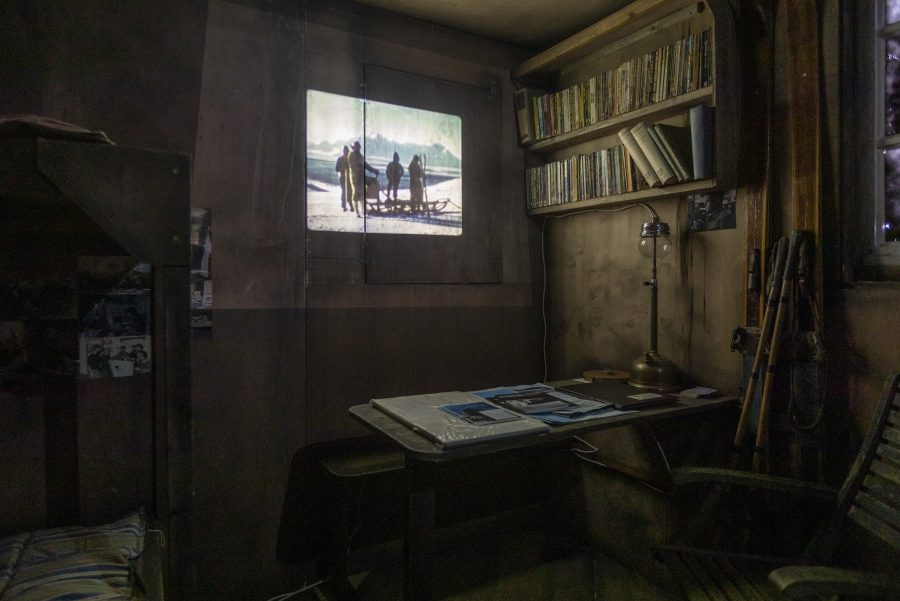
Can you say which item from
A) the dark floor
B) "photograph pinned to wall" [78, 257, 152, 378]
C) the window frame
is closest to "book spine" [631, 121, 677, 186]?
the window frame

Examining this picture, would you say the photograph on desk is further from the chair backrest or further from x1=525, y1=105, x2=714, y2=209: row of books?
x1=525, y1=105, x2=714, y2=209: row of books

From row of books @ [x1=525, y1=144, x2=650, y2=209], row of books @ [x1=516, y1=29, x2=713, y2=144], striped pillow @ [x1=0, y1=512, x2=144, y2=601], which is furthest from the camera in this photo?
row of books @ [x1=525, y1=144, x2=650, y2=209]

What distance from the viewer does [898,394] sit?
4.67 ft

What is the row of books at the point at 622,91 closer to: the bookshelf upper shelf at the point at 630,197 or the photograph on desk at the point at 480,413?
the bookshelf upper shelf at the point at 630,197

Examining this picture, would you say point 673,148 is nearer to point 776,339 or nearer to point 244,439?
point 776,339

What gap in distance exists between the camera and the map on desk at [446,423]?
1309 mm

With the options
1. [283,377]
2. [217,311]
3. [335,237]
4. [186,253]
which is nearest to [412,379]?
[283,377]

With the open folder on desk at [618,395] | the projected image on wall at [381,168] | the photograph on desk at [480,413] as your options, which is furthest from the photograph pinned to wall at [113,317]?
the open folder on desk at [618,395]

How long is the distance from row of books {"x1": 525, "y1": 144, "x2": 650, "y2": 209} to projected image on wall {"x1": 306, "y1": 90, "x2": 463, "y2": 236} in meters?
0.42

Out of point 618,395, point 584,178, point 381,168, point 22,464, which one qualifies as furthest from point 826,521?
point 22,464

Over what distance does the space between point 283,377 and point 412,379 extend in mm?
609

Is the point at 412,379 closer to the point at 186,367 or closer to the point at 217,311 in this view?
the point at 217,311

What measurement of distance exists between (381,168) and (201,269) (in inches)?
35.2

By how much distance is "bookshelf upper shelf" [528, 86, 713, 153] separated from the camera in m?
1.93
